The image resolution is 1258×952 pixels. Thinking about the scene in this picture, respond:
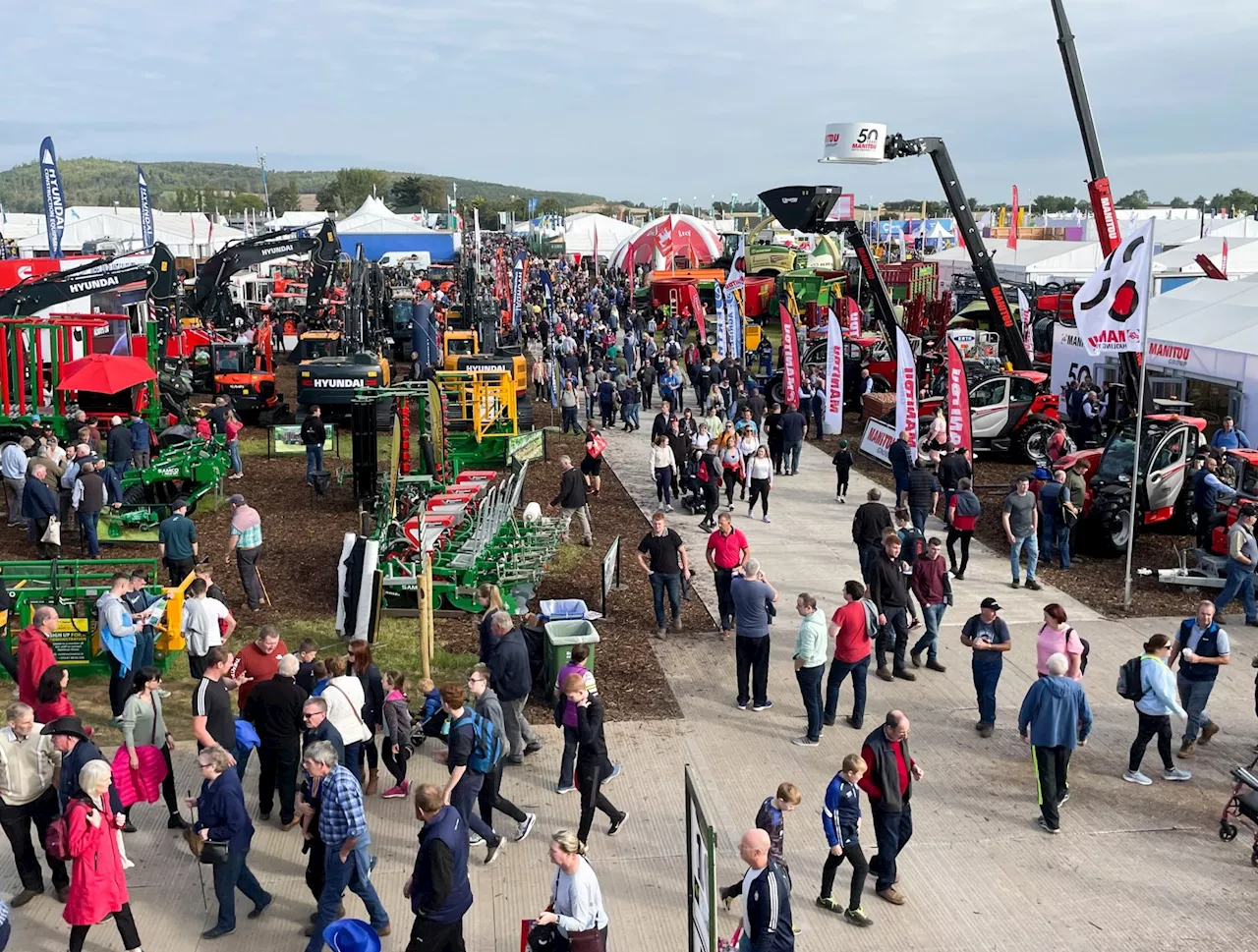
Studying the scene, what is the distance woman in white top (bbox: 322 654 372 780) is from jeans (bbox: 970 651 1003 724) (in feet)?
16.1

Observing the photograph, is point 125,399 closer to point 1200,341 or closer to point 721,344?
point 721,344

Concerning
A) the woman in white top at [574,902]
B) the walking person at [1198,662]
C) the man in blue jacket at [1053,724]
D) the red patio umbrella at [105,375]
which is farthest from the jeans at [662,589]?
the red patio umbrella at [105,375]

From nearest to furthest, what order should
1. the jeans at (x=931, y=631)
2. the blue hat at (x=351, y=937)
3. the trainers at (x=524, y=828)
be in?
the blue hat at (x=351, y=937) < the trainers at (x=524, y=828) < the jeans at (x=931, y=631)

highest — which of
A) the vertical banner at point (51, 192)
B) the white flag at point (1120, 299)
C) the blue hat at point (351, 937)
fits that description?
the vertical banner at point (51, 192)

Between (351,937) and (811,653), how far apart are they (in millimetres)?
4443

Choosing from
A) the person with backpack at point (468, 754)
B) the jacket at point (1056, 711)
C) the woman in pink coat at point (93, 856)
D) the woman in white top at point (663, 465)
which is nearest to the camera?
the woman in pink coat at point (93, 856)

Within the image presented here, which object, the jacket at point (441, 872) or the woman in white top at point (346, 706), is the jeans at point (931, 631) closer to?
the woman in white top at point (346, 706)

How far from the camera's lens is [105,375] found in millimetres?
18141

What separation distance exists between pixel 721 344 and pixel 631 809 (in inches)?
773

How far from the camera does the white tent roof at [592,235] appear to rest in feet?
240

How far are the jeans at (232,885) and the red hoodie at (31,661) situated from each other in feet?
8.85

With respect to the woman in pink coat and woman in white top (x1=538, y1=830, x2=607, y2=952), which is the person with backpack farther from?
the woman in pink coat

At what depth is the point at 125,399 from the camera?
790 inches

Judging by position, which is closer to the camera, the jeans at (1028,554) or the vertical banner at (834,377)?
the jeans at (1028,554)
